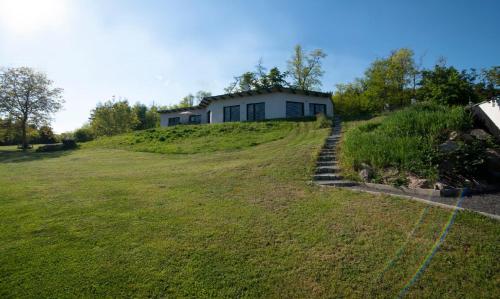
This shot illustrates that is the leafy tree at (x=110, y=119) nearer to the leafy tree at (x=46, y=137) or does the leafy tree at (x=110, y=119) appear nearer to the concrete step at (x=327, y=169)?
the leafy tree at (x=46, y=137)

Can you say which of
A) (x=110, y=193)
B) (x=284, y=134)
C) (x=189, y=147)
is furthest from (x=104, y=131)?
(x=110, y=193)

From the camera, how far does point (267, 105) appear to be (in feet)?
73.1

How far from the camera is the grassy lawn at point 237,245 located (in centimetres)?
276

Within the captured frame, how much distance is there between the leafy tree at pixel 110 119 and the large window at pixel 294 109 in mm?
26172

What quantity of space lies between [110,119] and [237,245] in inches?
1499

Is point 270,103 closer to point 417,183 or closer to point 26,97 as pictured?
point 417,183

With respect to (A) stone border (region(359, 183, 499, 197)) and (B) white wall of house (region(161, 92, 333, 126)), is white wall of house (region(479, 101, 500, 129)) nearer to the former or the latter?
(A) stone border (region(359, 183, 499, 197))

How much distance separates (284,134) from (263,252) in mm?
12056

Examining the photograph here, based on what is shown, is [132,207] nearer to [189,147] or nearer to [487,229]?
[487,229]

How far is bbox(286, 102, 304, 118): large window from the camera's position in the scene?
22188mm

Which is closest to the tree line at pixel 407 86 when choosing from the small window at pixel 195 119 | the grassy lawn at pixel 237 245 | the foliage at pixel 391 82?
the foliage at pixel 391 82

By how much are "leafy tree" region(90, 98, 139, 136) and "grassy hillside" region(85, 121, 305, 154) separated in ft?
58.7

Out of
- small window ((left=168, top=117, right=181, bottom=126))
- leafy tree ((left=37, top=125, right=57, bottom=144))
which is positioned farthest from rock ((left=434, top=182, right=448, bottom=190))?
leafy tree ((left=37, top=125, right=57, bottom=144))

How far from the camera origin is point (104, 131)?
35.8m
